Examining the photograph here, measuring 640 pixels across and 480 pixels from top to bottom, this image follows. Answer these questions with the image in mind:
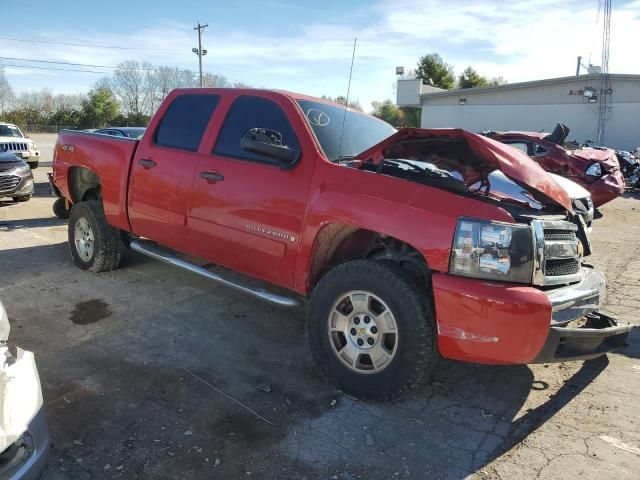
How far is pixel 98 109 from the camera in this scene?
182ft

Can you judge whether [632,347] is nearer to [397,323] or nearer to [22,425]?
[397,323]

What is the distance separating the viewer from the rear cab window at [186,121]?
455 cm

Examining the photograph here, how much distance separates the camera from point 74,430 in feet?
9.73

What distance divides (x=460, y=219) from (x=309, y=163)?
1214 millimetres

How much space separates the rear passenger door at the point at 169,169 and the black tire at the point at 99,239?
2.32 ft

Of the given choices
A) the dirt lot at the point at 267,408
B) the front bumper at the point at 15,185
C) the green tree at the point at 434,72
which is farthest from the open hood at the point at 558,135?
the green tree at the point at 434,72

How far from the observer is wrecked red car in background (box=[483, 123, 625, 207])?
9625 millimetres

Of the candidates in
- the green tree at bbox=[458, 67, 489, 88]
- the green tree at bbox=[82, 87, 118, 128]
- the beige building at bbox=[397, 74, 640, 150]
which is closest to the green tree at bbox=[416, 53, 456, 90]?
the green tree at bbox=[458, 67, 489, 88]

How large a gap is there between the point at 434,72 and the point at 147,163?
5525 cm

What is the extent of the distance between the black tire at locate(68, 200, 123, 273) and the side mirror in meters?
2.73

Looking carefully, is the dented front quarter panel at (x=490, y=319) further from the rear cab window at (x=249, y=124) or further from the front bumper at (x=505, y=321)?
the rear cab window at (x=249, y=124)

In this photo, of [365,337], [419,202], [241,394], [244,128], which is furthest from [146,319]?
[419,202]

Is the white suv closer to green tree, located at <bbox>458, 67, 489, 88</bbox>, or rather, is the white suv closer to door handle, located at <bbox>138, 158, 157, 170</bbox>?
door handle, located at <bbox>138, 158, 157, 170</bbox>

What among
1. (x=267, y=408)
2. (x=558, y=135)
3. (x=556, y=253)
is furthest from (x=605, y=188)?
(x=267, y=408)
